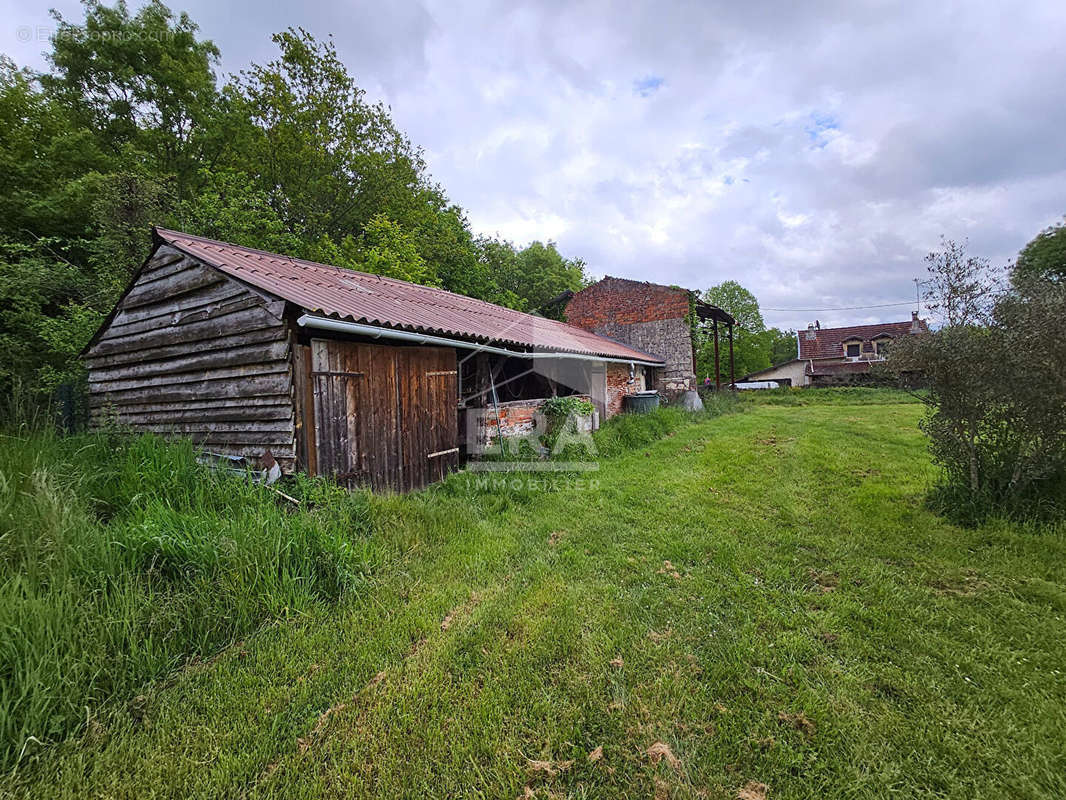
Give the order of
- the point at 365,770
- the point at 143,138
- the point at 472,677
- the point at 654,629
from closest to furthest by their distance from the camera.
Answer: the point at 365,770
the point at 472,677
the point at 654,629
the point at 143,138

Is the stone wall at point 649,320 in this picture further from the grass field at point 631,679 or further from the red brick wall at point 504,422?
the grass field at point 631,679

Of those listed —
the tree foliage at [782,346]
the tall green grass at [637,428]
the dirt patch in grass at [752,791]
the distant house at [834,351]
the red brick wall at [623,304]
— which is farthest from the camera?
the tree foliage at [782,346]

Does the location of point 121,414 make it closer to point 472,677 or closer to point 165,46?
point 472,677

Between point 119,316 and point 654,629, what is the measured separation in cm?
845

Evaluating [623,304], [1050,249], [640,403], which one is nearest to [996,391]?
[640,403]

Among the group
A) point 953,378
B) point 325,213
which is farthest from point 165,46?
point 953,378

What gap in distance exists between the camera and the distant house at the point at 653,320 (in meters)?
15.5

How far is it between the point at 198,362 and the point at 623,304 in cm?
1460

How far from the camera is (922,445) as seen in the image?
753cm

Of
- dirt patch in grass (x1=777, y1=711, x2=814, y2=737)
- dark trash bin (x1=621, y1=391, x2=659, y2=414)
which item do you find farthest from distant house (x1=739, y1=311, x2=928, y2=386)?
dirt patch in grass (x1=777, y1=711, x2=814, y2=737)

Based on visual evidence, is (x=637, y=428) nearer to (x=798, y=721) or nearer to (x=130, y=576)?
(x=798, y=721)

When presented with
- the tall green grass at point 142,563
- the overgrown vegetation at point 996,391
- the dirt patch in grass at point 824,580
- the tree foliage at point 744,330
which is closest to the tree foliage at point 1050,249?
the tree foliage at point 744,330

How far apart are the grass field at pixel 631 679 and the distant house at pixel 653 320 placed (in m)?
11.4

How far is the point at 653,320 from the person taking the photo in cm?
1603
